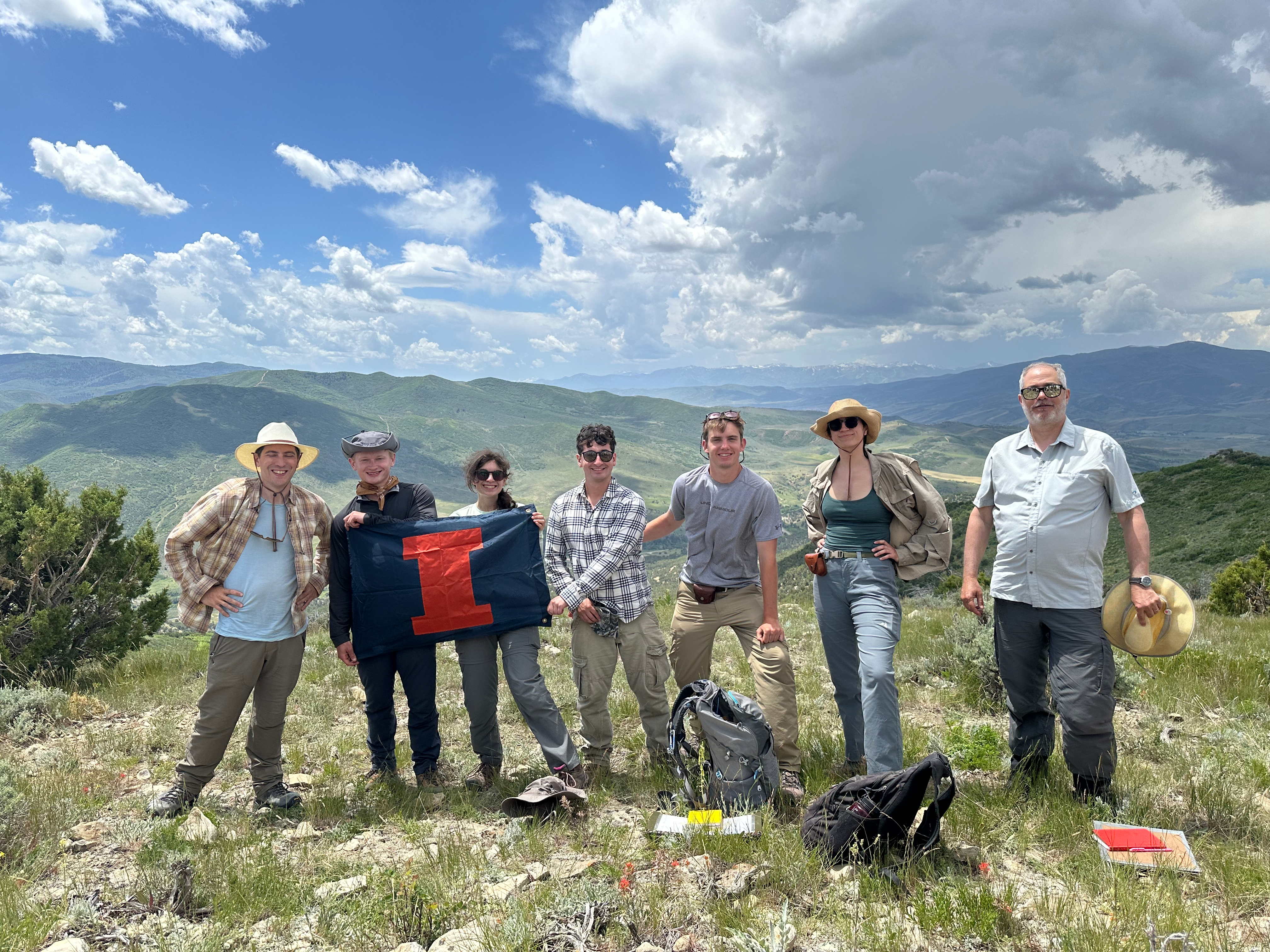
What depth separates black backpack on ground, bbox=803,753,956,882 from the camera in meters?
Answer: 3.62

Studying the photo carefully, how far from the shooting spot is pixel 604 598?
5352 mm

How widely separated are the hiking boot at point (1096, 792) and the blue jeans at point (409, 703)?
4.77 meters

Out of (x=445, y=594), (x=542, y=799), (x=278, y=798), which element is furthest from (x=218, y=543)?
(x=542, y=799)

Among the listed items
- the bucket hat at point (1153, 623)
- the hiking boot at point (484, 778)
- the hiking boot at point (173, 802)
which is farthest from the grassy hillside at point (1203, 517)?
the hiking boot at point (173, 802)

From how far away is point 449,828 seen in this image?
4.62 m

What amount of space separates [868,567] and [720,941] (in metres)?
2.60

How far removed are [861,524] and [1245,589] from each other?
16316 millimetres

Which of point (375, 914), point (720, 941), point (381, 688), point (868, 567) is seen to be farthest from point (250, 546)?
point (868, 567)

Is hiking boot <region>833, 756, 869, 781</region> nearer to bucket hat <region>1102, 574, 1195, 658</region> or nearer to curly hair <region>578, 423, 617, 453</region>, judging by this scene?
bucket hat <region>1102, 574, 1195, 658</region>

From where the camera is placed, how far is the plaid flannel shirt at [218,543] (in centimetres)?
489

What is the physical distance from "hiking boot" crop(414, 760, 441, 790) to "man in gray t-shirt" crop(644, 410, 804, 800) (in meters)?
2.18

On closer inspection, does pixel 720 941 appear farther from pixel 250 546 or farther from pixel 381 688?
pixel 250 546

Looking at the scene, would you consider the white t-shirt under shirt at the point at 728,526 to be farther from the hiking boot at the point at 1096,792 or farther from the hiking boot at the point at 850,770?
the hiking boot at the point at 1096,792

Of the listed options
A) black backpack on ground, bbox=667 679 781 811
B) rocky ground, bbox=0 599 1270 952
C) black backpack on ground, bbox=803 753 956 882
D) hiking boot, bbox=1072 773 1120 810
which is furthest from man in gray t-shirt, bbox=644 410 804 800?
hiking boot, bbox=1072 773 1120 810
